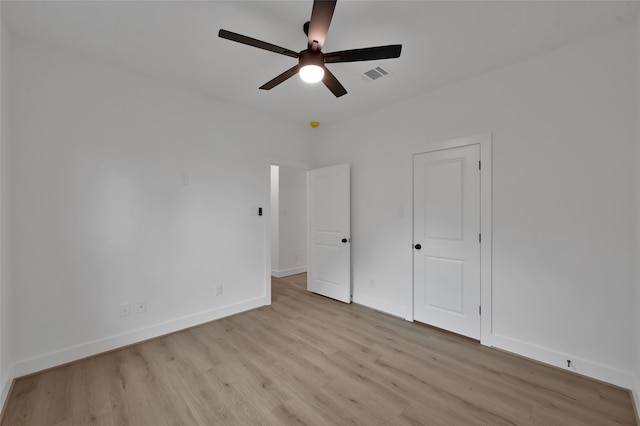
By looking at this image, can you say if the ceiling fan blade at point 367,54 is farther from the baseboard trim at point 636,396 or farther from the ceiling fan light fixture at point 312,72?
the baseboard trim at point 636,396

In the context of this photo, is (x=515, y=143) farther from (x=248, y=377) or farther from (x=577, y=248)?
(x=248, y=377)

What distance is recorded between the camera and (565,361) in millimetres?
2293

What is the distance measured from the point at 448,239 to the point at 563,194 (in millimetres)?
1069

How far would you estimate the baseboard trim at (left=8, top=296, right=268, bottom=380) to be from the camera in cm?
222

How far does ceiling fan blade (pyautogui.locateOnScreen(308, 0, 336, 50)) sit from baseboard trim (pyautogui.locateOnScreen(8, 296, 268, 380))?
309cm

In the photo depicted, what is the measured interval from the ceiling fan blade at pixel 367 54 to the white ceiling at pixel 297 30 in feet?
1.08

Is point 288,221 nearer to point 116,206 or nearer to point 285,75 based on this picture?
point 116,206

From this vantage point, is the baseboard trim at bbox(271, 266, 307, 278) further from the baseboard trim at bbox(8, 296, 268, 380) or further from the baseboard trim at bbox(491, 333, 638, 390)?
the baseboard trim at bbox(491, 333, 638, 390)

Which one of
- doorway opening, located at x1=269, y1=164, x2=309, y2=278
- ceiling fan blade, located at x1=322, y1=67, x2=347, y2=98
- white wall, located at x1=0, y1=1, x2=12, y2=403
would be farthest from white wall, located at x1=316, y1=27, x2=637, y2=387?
white wall, located at x1=0, y1=1, x2=12, y2=403

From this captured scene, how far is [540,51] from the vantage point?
7.84 feet

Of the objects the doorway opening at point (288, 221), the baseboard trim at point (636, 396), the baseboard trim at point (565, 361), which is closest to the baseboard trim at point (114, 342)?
the doorway opening at point (288, 221)

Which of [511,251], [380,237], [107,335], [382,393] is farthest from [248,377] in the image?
[511,251]

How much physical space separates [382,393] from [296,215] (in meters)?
4.31

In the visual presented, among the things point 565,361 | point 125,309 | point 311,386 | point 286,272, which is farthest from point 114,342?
point 565,361
